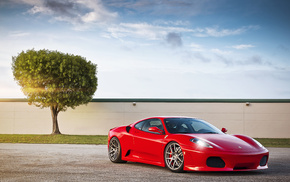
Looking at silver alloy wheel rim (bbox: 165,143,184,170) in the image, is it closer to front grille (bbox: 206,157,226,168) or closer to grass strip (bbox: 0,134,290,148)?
front grille (bbox: 206,157,226,168)

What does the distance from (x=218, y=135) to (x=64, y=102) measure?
2514cm

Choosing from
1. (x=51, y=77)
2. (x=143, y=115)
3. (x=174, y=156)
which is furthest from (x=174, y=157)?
(x=143, y=115)

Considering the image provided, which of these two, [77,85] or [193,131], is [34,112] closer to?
[77,85]

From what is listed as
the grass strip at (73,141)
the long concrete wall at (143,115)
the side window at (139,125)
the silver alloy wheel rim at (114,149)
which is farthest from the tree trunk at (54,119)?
the side window at (139,125)

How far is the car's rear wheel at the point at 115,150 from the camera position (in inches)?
404

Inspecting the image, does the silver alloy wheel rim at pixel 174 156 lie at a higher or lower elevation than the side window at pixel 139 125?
lower

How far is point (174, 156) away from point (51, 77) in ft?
82.8

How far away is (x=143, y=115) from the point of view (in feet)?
120

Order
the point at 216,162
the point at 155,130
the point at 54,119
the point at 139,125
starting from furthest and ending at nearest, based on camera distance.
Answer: the point at 54,119 < the point at 139,125 < the point at 155,130 < the point at 216,162

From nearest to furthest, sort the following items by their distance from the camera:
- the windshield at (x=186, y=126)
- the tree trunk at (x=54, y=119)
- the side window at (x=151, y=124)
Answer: the windshield at (x=186, y=126) → the side window at (x=151, y=124) → the tree trunk at (x=54, y=119)

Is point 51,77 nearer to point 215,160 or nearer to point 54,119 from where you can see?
point 54,119

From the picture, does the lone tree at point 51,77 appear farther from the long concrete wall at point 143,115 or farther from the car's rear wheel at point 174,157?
the car's rear wheel at point 174,157

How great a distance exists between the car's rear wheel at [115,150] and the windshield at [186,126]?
161 cm

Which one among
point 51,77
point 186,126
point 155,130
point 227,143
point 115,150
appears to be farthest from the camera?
point 51,77
